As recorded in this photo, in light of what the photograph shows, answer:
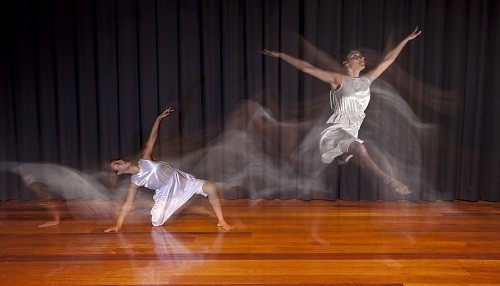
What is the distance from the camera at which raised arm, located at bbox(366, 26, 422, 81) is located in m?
4.93

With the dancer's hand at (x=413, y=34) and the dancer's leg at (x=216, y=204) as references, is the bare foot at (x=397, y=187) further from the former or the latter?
the dancer's leg at (x=216, y=204)

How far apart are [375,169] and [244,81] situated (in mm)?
1638

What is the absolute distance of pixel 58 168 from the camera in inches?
204

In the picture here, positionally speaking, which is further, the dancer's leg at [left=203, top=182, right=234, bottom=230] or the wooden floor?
the dancer's leg at [left=203, top=182, right=234, bottom=230]

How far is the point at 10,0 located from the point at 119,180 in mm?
2148

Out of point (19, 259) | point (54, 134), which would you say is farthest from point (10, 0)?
point (19, 259)

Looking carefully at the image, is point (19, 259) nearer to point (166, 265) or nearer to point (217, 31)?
point (166, 265)

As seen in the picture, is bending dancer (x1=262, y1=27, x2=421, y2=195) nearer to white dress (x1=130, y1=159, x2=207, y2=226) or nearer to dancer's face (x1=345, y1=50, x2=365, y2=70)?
dancer's face (x1=345, y1=50, x2=365, y2=70)

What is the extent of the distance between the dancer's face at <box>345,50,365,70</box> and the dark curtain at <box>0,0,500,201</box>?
9cm

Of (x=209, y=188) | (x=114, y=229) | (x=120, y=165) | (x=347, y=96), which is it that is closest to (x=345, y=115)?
(x=347, y=96)

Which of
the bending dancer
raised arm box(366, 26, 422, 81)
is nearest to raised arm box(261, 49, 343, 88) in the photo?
the bending dancer

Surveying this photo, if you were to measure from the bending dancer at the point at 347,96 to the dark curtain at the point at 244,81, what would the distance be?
0.08m

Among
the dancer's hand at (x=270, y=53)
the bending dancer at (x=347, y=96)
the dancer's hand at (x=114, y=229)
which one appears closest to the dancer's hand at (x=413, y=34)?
the bending dancer at (x=347, y=96)

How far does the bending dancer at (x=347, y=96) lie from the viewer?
4977 millimetres
